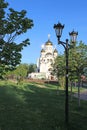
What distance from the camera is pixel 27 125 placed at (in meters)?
16.1

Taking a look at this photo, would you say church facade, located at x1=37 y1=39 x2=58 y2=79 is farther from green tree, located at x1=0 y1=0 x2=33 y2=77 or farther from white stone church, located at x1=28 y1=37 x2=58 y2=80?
green tree, located at x1=0 y1=0 x2=33 y2=77

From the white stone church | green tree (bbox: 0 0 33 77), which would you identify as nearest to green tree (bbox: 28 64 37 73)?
the white stone church

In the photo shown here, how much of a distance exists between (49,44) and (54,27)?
396 feet

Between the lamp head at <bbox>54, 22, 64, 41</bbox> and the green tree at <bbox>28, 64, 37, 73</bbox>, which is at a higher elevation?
the green tree at <bbox>28, 64, 37, 73</bbox>

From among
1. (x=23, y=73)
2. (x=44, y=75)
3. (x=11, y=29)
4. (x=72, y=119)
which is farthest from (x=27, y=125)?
(x=44, y=75)

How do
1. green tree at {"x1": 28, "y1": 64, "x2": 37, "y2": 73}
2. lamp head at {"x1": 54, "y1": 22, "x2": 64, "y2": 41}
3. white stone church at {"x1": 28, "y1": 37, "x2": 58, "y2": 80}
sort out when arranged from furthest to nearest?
green tree at {"x1": 28, "y1": 64, "x2": 37, "y2": 73}
white stone church at {"x1": 28, "y1": 37, "x2": 58, "y2": 80}
lamp head at {"x1": 54, "y1": 22, "x2": 64, "y2": 41}

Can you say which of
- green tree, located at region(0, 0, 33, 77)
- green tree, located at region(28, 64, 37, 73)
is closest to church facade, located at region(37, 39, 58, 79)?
green tree, located at region(28, 64, 37, 73)

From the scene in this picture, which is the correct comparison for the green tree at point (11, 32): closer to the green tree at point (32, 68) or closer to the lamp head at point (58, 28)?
the lamp head at point (58, 28)

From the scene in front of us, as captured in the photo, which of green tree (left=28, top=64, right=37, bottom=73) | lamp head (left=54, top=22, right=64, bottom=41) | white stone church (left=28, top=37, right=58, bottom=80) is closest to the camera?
lamp head (left=54, top=22, right=64, bottom=41)

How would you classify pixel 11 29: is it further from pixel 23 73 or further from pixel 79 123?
pixel 23 73

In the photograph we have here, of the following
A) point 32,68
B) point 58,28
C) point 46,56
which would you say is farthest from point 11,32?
point 32,68

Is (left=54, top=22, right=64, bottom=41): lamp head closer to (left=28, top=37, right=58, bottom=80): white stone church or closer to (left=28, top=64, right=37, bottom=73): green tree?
(left=28, top=37, right=58, bottom=80): white stone church

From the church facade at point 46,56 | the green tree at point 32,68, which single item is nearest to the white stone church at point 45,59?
the church facade at point 46,56

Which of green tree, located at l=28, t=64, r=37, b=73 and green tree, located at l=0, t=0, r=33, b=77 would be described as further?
green tree, located at l=28, t=64, r=37, b=73
